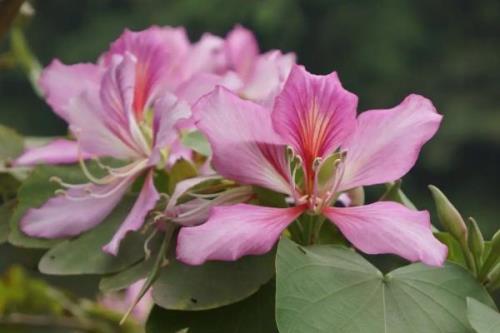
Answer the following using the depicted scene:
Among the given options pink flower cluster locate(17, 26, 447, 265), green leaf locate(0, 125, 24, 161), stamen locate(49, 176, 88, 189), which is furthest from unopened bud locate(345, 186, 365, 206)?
green leaf locate(0, 125, 24, 161)

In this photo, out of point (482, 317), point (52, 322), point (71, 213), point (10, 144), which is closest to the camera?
point (482, 317)

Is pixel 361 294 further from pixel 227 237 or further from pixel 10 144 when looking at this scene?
pixel 10 144

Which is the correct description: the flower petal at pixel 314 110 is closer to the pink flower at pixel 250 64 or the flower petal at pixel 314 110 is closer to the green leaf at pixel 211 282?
the green leaf at pixel 211 282

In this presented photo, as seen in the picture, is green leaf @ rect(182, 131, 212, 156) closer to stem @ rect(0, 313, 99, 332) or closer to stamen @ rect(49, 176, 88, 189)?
stamen @ rect(49, 176, 88, 189)

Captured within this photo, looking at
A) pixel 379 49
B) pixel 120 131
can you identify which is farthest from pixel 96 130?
pixel 379 49

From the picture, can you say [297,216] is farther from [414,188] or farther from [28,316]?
[414,188]

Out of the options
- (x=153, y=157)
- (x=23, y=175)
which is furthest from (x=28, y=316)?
(x=153, y=157)

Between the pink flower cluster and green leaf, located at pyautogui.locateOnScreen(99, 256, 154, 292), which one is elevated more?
the pink flower cluster

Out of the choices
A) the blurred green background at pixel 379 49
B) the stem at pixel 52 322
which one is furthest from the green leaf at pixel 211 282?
the blurred green background at pixel 379 49
